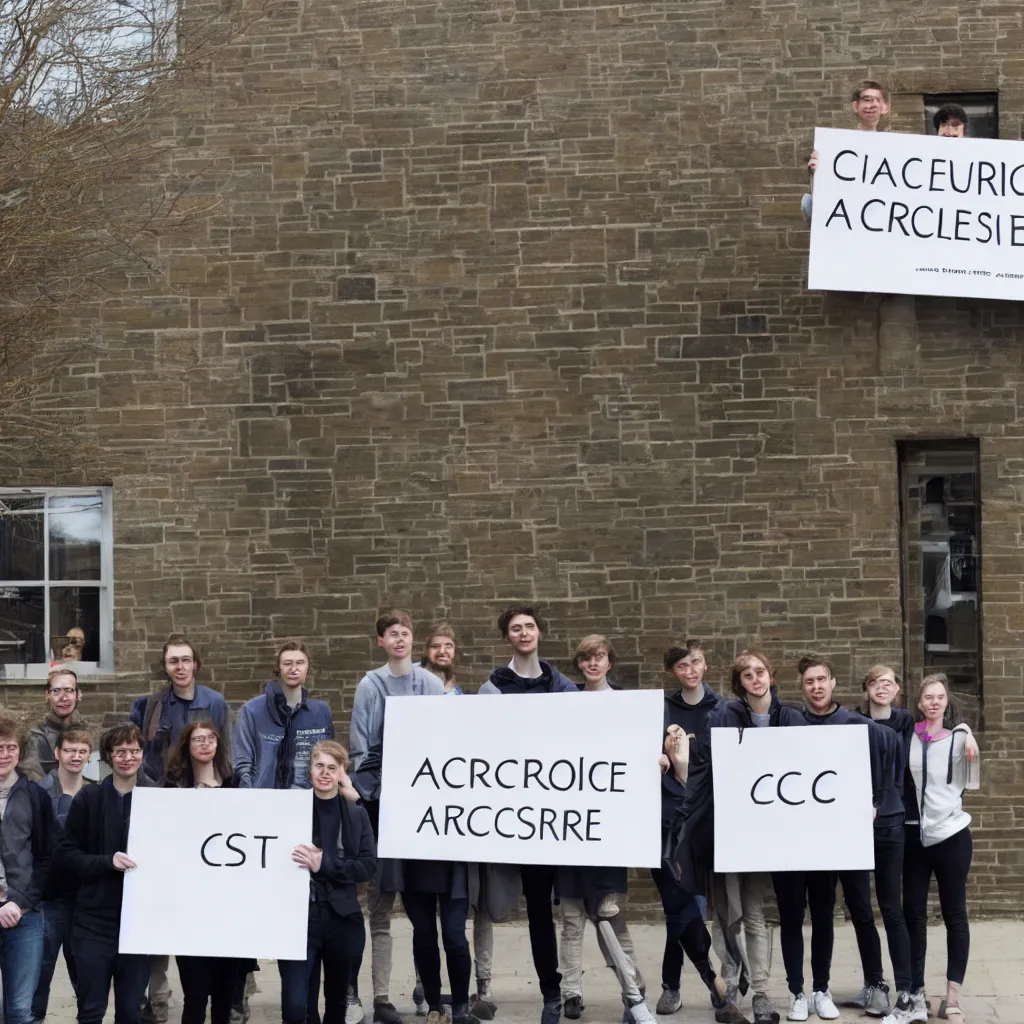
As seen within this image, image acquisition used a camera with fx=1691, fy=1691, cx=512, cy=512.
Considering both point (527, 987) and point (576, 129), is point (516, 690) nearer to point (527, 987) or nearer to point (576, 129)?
point (527, 987)

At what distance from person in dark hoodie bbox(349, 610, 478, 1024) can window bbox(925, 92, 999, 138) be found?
557cm

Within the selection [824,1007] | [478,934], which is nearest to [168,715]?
[478,934]

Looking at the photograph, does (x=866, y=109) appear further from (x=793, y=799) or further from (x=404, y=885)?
(x=404, y=885)

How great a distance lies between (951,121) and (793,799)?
16.9ft

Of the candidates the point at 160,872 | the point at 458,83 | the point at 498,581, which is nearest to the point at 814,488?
the point at 498,581

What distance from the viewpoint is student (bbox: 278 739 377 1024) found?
26.1ft

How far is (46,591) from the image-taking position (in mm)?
12297

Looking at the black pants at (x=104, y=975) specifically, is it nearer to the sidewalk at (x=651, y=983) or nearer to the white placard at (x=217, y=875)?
the white placard at (x=217, y=875)

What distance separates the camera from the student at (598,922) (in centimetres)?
868

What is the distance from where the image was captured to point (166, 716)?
9.20m

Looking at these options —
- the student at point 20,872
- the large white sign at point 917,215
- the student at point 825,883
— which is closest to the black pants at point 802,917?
the student at point 825,883

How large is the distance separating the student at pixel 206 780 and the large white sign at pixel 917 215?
5.37 meters

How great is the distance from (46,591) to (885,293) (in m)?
6.32

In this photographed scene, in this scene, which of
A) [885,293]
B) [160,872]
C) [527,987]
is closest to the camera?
[160,872]
